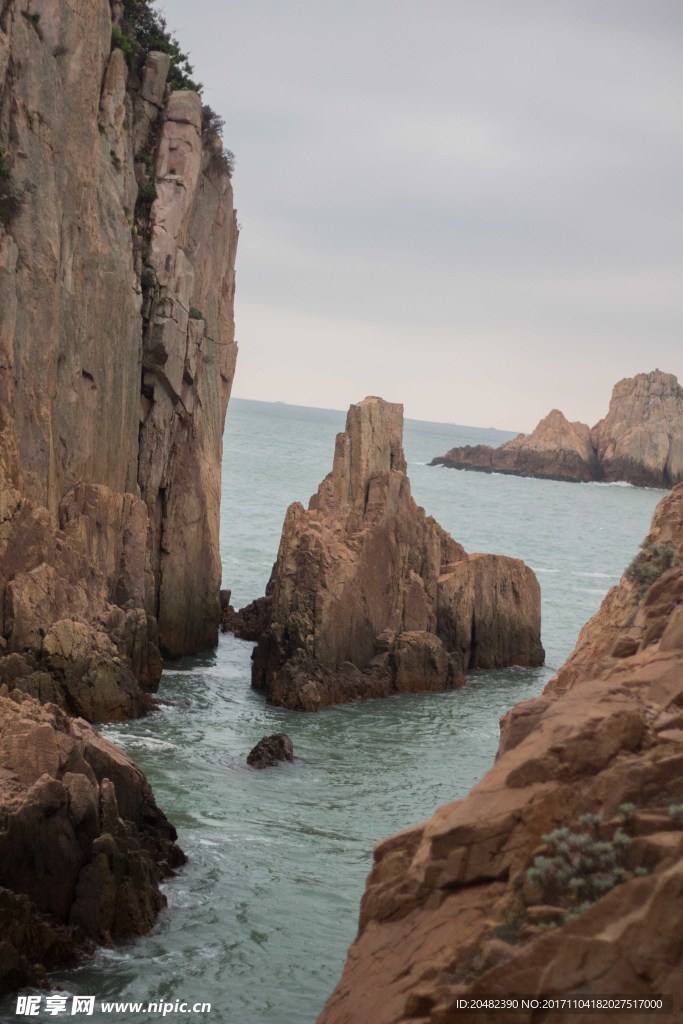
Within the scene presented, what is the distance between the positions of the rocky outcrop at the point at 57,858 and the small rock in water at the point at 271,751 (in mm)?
8827

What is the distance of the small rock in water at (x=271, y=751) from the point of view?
91.4 ft

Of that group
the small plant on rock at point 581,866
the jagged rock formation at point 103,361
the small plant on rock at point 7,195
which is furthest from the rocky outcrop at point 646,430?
the small plant on rock at point 581,866

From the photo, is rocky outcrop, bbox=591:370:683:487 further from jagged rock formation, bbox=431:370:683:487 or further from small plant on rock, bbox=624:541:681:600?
small plant on rock, bbox=624:541:681:600

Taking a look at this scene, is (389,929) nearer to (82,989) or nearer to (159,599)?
(82,989)

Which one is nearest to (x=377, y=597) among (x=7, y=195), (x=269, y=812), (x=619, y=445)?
(x=269, y=812)

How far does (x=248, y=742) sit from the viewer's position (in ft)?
99.5

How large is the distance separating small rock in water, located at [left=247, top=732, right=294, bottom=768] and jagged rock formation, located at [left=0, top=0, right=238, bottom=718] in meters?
3.94

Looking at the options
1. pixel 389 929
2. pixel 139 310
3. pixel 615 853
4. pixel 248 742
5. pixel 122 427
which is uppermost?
pixel 139 310

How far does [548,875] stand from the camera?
8984 millimetres

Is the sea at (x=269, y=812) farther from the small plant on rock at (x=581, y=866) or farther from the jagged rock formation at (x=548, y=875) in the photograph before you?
the small plant on rock at (x=581, y=866)

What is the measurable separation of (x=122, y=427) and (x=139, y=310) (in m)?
3.80

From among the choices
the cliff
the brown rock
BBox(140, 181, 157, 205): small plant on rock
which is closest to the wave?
the brown rock

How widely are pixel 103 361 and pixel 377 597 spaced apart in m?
10.7

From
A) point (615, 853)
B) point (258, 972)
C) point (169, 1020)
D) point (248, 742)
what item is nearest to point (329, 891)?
point (258, 972)
